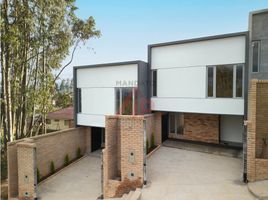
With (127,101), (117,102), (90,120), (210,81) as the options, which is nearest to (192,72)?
(210,81)

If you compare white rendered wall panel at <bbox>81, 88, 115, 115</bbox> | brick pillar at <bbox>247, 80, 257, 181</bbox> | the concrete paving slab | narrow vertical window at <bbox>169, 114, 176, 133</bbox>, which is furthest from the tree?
the concrete paving slab

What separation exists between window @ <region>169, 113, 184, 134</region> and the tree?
8070mm

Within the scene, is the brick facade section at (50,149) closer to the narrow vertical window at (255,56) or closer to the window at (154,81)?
the window at (154,81)

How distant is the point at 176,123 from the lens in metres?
A: 13.3

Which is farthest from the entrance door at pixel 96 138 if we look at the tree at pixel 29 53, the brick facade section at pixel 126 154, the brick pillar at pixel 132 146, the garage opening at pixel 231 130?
the garage opening at pixel 231 130

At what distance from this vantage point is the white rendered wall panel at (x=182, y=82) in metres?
10.0

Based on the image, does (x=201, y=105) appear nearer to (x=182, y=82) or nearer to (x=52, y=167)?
(x=182, y=82)

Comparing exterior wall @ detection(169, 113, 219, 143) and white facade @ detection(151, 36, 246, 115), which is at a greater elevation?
white facade @ detection(151, 36, 246, 115)

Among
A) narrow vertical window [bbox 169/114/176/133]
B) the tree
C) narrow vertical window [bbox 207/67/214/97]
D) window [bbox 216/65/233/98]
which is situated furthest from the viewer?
narrow vertical window [bbox 169/114/176/133]

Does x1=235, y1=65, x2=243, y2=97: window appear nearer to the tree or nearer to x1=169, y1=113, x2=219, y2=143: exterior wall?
x1=169, y1=113, x2=219, y2=143: exterior wall

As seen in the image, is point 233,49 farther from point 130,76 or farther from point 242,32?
point 130,76

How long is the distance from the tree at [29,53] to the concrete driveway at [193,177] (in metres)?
8.06

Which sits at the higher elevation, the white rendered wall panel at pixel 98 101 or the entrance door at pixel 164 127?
the white rendered wall panel at pixel 98 101

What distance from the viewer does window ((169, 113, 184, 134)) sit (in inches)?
517
